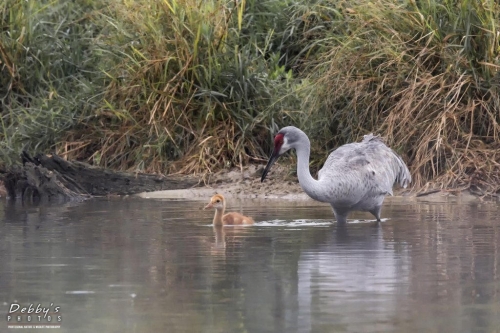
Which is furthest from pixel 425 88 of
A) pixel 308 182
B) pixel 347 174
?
pixel 308 182

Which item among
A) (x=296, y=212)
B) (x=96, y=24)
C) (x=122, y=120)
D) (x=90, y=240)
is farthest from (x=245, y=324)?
(x=96, y=24)

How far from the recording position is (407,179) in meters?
11.5

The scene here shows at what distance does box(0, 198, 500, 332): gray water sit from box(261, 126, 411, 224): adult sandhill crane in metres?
0.22

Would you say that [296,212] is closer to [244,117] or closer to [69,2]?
[244,117]

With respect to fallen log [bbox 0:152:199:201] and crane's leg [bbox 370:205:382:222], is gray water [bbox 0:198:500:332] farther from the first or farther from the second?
fallen log [bbox 0:152:199:201]

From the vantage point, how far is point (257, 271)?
7465mm

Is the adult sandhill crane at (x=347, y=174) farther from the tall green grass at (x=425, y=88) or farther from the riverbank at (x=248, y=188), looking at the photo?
the riverbank at (x=248, y=188)

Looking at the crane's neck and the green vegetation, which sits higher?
the green vegetation

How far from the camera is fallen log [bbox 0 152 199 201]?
12.7 metres

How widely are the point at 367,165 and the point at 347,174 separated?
1.22 feet

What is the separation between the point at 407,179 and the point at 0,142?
16.9 ft

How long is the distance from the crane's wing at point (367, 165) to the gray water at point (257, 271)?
14.5 inches

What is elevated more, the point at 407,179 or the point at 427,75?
the point at 427,75

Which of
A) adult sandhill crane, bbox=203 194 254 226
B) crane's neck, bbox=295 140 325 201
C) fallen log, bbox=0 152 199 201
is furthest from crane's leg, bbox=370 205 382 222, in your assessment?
fallen log, bbox=0 152 199 201
